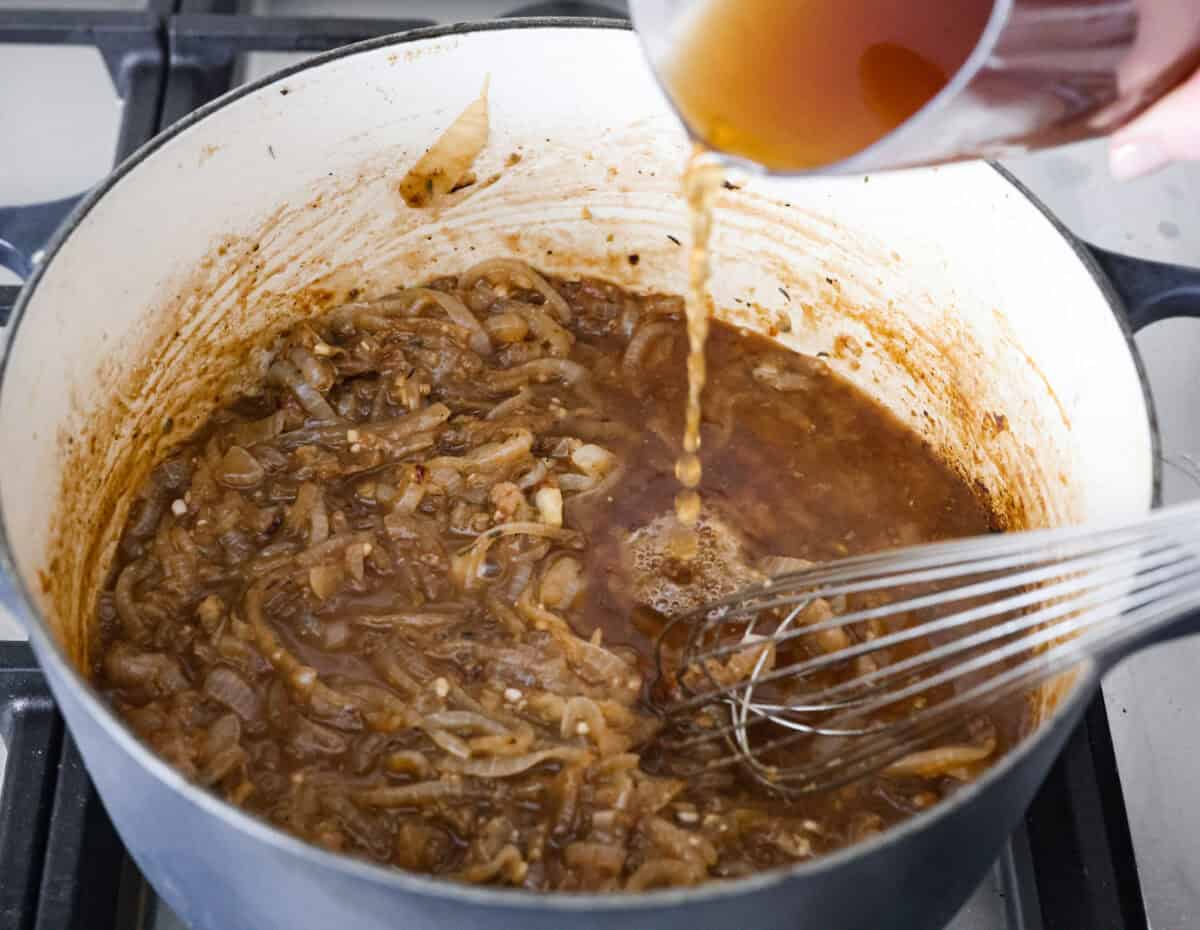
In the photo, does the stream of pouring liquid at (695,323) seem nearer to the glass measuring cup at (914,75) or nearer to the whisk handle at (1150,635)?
the glass measuring cup at (914,75)

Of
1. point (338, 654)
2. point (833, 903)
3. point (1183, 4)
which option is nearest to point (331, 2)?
point (338, 654)

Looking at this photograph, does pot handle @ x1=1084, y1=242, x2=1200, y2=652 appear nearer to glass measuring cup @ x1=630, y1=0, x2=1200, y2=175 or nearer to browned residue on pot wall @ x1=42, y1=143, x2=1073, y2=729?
browned residue on pot wall @ x1=42, y1=143, x2=1073, y2=729

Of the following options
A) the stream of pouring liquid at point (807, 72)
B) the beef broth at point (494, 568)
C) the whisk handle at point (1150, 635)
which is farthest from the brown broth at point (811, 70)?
the beef broth at point (494, 568)

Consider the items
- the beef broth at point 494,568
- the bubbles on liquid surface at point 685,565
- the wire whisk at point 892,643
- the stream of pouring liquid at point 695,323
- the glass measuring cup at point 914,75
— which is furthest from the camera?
the bubbles on liquid surface at point 685,565

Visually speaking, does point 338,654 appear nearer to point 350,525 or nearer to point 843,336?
point 350,525

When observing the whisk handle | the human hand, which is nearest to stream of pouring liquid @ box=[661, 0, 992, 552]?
the human hand

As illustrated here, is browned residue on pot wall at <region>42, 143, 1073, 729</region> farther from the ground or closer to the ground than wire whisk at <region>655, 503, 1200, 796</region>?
farther from the ground
